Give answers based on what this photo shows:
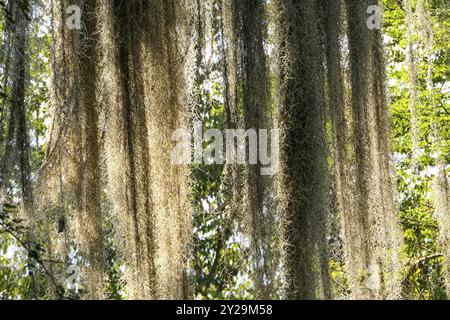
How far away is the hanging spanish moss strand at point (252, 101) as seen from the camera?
10.8ft

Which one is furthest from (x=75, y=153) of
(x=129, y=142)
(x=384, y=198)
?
(x=384, y=198)

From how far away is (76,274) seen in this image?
3516mm

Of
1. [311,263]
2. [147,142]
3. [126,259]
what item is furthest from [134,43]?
[311,263]

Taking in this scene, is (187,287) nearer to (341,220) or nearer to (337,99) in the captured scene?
(341,220)

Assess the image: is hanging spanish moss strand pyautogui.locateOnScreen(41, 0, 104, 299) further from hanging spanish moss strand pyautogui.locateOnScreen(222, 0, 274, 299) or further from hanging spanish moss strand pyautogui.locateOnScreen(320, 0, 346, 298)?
hanging spanish moss strand pyautogui.locateOnScreen(320, 0, 346, 298)

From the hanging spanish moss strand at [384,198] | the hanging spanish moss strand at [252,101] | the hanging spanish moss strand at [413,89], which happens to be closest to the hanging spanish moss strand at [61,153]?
the hanging spanish moss strand at [252,101]

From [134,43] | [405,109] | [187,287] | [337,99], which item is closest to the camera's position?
[187,287]

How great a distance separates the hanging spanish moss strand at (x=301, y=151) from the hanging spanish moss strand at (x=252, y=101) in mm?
102

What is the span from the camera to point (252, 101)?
344 centimetres

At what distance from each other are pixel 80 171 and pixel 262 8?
0.98 m

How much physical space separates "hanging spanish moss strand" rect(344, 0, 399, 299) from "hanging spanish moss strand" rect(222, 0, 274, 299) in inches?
21.0

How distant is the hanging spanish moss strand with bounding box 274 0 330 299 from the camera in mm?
3377

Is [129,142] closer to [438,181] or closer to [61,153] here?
[61,153]

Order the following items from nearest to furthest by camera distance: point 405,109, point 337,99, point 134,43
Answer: point 134,43, point 337,99, point 405,109
